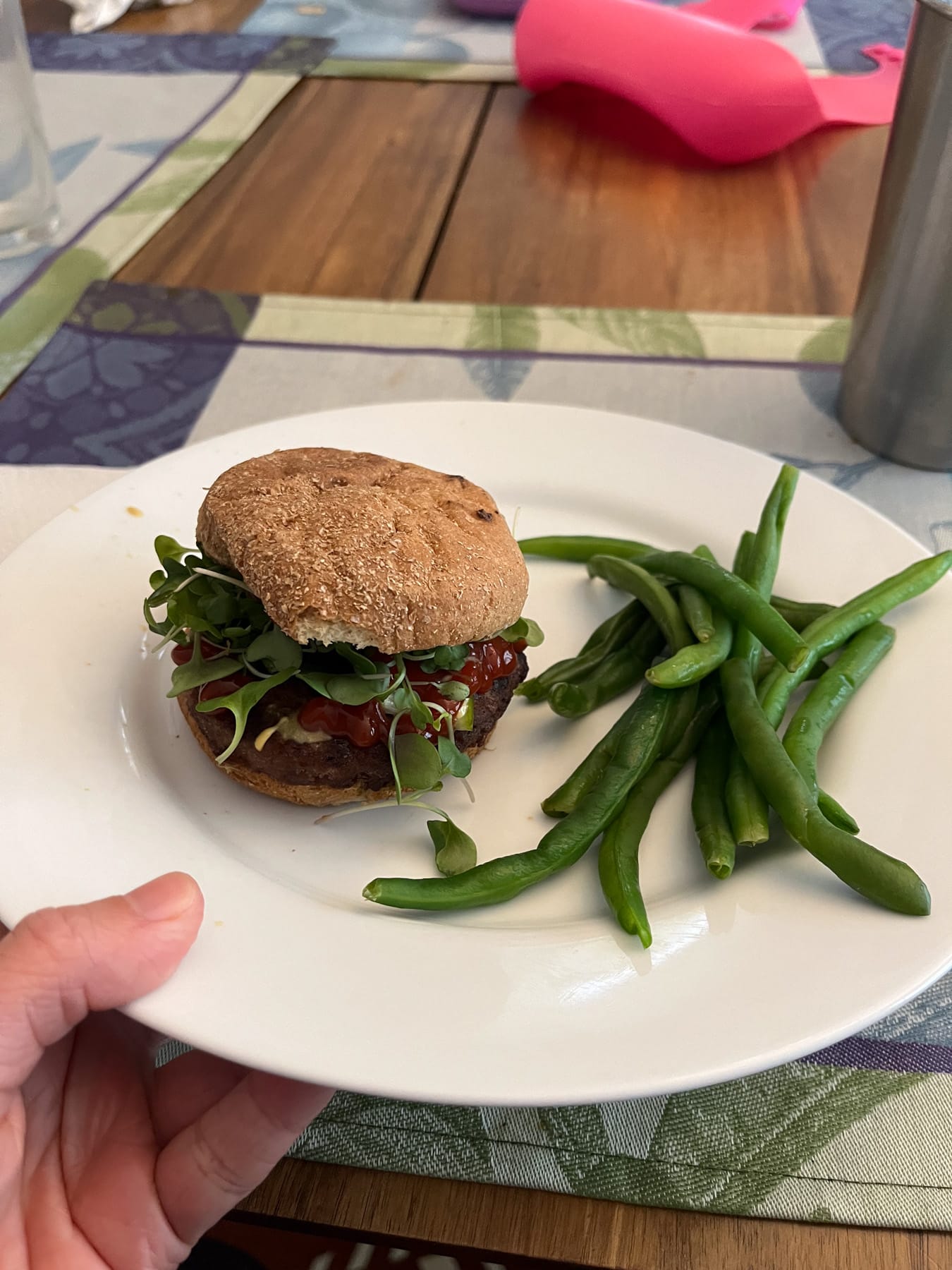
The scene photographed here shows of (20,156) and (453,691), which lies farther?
(20,156)

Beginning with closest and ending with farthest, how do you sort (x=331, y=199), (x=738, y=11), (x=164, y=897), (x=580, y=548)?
(x=164, y=897) < (x=580, y=548) < (x=331, y=199) < (x=738, y=11)

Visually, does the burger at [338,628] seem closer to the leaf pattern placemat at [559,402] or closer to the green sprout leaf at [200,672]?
the green sprout leaf at [200,672]

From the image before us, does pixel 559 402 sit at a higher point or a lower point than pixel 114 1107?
higher

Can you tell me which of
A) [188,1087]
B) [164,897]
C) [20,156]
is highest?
[20,156]

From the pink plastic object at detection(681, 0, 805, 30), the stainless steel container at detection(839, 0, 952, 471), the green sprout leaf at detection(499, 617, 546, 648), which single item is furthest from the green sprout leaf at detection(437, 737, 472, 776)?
the pink plastic object at detection(681, 0, 805, 30)

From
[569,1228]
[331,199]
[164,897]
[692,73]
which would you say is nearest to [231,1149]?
[164,897]

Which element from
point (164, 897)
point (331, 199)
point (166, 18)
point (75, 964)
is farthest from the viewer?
point (166, 18)

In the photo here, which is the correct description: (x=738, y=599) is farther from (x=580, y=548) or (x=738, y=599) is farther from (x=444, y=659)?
(x=444, y=659)
